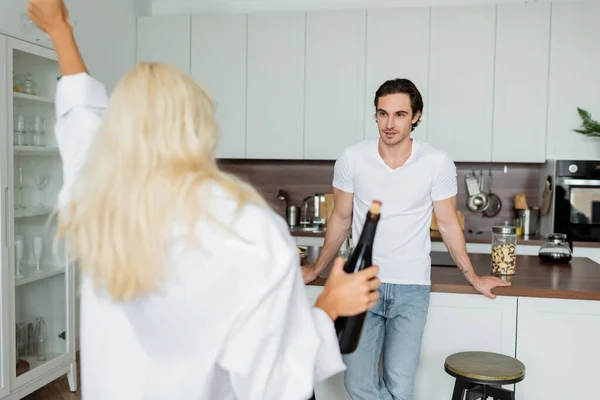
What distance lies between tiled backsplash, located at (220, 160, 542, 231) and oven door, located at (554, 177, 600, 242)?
59 centimetres

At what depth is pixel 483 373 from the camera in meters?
2.22

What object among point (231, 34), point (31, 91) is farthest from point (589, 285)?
point (231, 34)

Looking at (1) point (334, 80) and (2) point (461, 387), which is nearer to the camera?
(2) point (461, 387)

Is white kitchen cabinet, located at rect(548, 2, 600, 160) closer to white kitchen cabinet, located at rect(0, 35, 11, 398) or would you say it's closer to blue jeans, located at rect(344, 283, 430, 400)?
blue jeans, located at rect(344, 283, 430, 400)

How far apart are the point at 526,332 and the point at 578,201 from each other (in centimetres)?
200

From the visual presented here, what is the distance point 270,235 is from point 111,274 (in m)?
0.28

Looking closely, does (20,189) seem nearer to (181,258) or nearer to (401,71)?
(181,258)

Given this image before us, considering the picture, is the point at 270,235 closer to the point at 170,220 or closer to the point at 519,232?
the point at 170,220

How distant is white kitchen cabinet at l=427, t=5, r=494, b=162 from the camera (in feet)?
14.7

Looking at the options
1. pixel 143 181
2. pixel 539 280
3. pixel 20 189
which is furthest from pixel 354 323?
pixel 20 189

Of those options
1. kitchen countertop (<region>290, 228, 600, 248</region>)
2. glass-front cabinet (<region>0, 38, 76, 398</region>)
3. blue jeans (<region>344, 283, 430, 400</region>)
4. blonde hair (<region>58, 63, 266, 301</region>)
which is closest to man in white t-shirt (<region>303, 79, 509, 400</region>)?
blue jeans (<region>344, 283, 430, 400</region>)

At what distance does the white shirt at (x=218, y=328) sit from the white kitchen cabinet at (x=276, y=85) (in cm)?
364

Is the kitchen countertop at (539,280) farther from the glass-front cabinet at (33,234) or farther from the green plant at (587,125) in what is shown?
the glass-front cabinet at (33,234)

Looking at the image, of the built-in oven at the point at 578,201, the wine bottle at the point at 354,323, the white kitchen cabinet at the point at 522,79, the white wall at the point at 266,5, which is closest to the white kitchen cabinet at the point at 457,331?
the wine bottle at the point at 354,323
